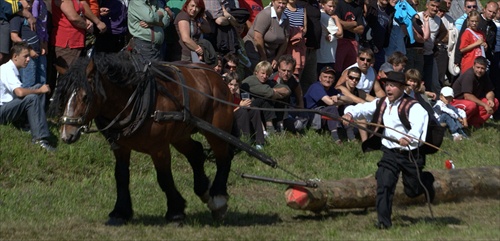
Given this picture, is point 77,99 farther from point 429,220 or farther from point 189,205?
point 429,220

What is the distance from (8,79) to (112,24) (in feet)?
7.26

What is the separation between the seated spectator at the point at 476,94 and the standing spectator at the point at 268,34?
→ 4.13 m

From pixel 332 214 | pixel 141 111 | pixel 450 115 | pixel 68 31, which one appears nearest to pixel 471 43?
pixel 450 115

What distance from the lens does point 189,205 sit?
1248 centimetres

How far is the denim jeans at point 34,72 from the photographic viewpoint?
1377 centimetres

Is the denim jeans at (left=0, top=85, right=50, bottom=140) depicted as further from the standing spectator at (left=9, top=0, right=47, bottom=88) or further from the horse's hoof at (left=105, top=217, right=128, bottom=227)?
the horse's hoof at (left=105, top=217, right=128, bottom=227)

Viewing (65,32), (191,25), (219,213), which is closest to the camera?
(219,213)

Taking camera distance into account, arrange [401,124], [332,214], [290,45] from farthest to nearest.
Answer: [290,45], [332,214], [401,124]

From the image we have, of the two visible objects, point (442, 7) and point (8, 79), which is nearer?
point (8, 79)

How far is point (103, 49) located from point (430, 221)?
5.69 metres

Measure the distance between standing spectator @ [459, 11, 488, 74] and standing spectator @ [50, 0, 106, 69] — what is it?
26.1 ft

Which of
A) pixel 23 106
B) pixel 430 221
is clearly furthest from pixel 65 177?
pixel 430 221

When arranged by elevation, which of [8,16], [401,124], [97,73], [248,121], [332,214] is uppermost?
[97,73]

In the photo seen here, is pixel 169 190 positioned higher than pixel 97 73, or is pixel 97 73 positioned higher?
pixel 97 73
